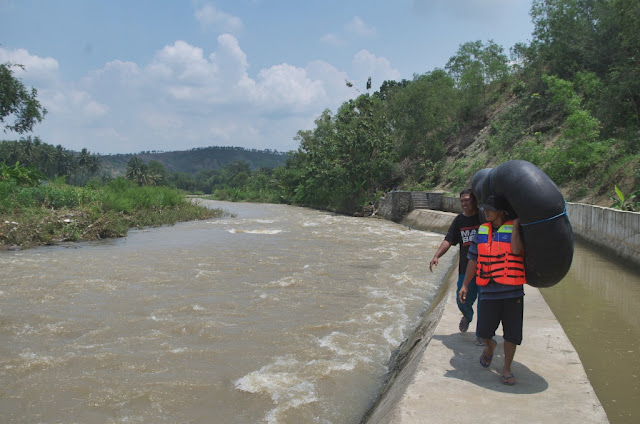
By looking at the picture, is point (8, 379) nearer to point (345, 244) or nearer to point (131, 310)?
point (131, 310)

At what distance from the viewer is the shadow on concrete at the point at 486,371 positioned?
3.45 m

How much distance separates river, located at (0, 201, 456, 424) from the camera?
4.67 meters

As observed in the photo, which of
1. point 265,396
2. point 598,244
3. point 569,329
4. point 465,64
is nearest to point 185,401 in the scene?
point 265,396

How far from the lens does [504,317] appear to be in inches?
140

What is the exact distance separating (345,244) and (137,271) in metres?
7.68

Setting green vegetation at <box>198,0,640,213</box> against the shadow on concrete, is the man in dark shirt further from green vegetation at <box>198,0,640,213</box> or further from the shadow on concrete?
green vegetation at <box>198,0,640,213</box>

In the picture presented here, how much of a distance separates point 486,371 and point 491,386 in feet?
1.01

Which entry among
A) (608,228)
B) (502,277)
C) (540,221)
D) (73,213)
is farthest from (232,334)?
(73,213)

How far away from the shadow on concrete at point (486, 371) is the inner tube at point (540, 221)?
786 mm

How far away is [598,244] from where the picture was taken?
1135cm

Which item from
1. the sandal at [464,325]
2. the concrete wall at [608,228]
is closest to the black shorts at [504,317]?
the sandal at [464,325]

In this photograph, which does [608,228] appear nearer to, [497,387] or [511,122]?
[497,387]

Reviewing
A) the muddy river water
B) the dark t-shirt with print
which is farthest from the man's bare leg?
the dark t-shirt with print

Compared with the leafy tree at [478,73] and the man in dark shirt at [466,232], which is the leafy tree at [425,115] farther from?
the man in dark shirt at [466,232]
